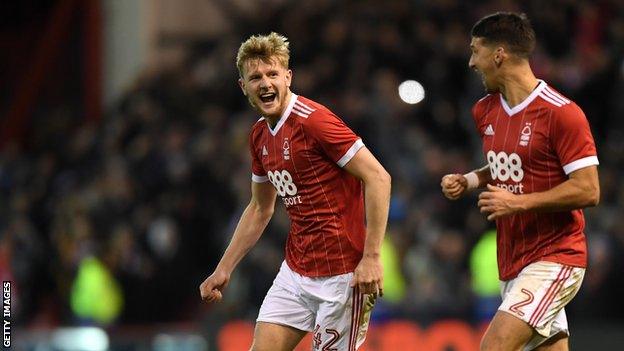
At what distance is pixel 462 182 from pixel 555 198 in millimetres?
776

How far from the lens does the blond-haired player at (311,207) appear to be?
6.61 m

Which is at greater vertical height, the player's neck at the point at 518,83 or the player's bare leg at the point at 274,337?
the player's neck at the point at 518,83

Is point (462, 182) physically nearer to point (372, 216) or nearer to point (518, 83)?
point (518, 83)

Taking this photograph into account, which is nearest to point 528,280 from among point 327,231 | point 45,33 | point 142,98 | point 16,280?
point 327,231

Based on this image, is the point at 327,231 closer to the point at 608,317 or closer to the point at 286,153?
the point at 286,153

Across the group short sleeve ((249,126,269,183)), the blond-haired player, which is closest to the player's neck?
the blond-haired player

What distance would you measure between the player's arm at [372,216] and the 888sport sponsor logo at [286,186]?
16.3 inches

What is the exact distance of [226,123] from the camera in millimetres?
16438

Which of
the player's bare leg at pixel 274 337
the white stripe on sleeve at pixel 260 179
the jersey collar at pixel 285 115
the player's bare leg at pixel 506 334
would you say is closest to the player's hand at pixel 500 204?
the player's bare leg at pixel 506 334

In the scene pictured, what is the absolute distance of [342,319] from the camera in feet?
21.8

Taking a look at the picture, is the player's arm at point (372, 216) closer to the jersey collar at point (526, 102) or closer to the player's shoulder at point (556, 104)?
the jersey collar at point (526, 102)

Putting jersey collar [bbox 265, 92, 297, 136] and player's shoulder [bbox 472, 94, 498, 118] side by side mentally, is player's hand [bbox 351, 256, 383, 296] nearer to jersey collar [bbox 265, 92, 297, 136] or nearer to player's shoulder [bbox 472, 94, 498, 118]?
jersey collar [bbox 265, 92, 297, 136]

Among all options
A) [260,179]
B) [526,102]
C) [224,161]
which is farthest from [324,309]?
[224,161]

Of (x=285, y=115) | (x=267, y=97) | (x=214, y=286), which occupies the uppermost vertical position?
(x=267, y=97)
